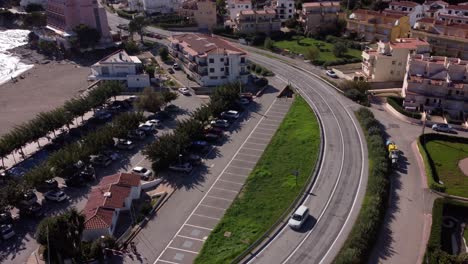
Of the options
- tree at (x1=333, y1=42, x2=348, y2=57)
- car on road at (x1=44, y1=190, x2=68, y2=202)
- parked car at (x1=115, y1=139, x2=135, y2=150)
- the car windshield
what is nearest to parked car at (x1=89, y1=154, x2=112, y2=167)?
parked car at (x1=115, y1=139, x2=135, y2=150)

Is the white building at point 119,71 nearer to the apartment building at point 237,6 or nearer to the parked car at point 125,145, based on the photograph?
the parked car at point 125,145

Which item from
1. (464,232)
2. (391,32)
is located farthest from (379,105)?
(391,32)

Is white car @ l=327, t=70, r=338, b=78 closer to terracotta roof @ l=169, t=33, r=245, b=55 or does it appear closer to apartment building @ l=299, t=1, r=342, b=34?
terracotta roof @ l=169, t=33, r=245, b=55

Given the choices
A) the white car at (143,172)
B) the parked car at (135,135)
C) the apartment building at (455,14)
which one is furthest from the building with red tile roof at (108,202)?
the apartment building at (455,14)


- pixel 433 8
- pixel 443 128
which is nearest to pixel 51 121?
pixel 443 128

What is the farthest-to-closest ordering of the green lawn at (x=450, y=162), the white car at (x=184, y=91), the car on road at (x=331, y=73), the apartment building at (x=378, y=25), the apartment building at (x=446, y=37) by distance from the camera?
1. the apartment building at (x=378, y=25)
2. the apartment building at (x=446, y=37)
3. the car on road at (x=331, y=73)
4. the white car at (x=184, y=91)
5. the green lawn at (x=450, y=162)

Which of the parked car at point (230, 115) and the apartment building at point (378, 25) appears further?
the apartment building at point (378, 25)

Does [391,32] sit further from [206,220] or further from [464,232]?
[206,220]
